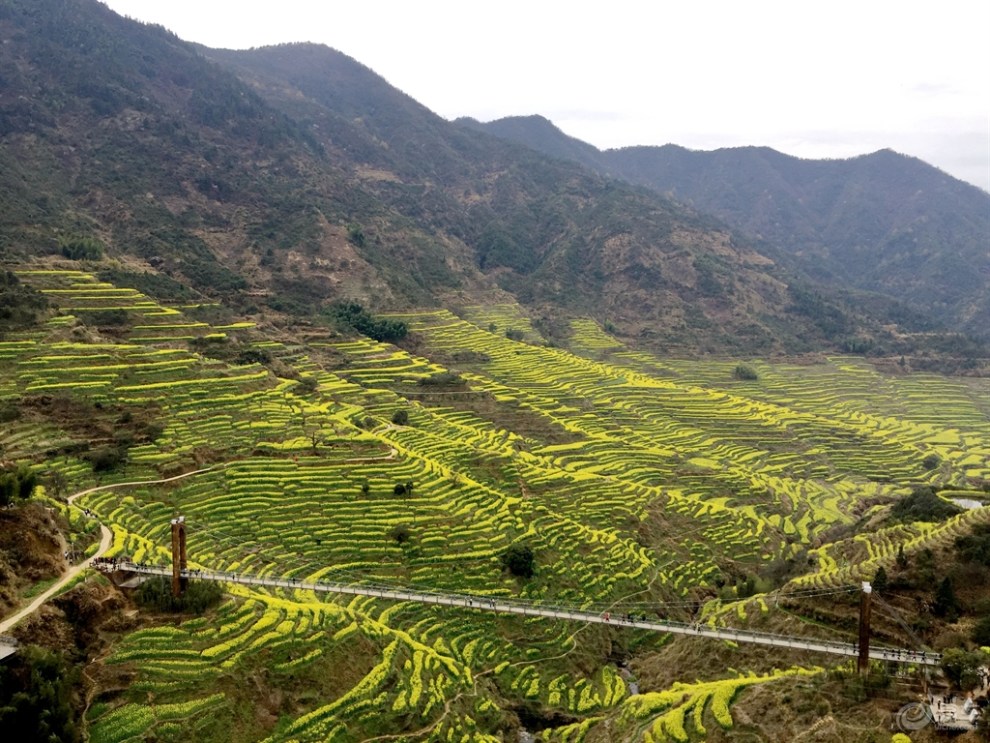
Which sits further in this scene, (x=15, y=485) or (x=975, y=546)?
(x=975, y=546)

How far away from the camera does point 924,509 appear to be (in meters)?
45.6

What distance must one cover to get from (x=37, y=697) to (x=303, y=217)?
107m

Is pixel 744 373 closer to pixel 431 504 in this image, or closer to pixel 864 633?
pixel 431 504

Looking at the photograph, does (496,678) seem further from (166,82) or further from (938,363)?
(166,82)

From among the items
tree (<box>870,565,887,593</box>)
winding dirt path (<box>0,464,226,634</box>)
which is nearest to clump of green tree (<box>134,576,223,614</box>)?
winding dirt path (<box>0,464,226,634</box>)

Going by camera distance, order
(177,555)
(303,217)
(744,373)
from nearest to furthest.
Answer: (177,555), (744,373), (303,217)

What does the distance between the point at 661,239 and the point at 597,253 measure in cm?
1497

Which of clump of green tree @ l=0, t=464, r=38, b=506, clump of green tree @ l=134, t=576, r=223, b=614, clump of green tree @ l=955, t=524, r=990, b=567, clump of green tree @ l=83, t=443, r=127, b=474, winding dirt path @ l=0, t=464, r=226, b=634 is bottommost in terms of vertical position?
clump of green tree @ l=134, t=576, r=223, b=614

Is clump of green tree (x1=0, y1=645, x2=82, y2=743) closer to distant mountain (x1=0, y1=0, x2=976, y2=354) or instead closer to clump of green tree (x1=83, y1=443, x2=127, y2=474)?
clump of green tree (x1=83, y1=443, x2=127, y2=474)

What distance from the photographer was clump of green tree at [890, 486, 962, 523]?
44250 mm

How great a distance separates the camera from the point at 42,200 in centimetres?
9606

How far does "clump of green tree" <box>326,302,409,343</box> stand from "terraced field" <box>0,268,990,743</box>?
6895 millimetres

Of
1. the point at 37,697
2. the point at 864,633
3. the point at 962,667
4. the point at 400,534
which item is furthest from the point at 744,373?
the point at 37,697

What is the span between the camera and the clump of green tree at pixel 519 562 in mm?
45656
